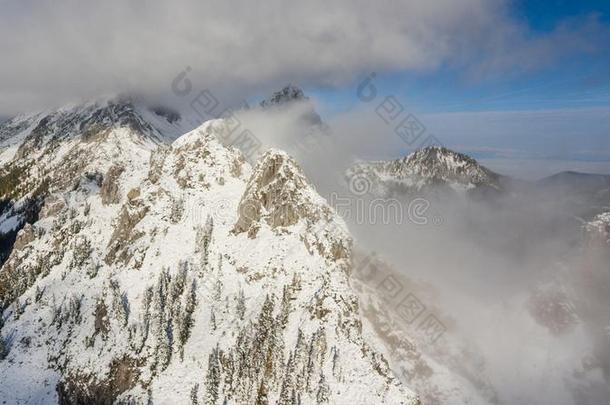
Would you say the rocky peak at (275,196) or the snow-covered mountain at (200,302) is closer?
the snow-covered mountain at (200,302)

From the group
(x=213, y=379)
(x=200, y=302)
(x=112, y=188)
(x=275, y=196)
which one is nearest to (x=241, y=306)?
(x=200, y=302)

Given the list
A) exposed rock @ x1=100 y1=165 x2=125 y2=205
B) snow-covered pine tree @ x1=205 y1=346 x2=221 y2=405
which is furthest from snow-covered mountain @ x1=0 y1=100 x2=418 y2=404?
exposed rock @ x1=100 y1=165 x2=125 y2=205

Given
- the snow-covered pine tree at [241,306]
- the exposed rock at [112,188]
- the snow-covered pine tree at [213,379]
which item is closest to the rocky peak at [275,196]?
the snow-covered pine tree at [241,306]

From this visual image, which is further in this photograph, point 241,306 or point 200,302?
point 200,302

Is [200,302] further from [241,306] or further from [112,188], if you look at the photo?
[112,188]

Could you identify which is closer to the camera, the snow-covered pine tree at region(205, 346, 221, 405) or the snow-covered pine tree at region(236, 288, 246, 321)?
the snow-covered pine tree at region(205, 346, 221, 405)

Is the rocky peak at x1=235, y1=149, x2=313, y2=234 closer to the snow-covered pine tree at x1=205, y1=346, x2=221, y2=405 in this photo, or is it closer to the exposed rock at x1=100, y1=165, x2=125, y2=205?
the snow-covered pine tree at x1=205, y1=346, x2=221, y2=405

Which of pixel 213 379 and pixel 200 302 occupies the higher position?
pixel 200 302

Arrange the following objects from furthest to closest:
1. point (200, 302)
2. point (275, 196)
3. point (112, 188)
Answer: point (112, 188), point (275, 196), point (200, 302)

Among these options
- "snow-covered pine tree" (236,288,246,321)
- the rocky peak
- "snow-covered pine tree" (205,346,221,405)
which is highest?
the rocky peak

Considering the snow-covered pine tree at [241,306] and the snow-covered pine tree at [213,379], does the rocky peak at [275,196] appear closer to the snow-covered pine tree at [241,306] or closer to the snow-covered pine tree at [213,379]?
the snow-covered pine tree at [241,306]
